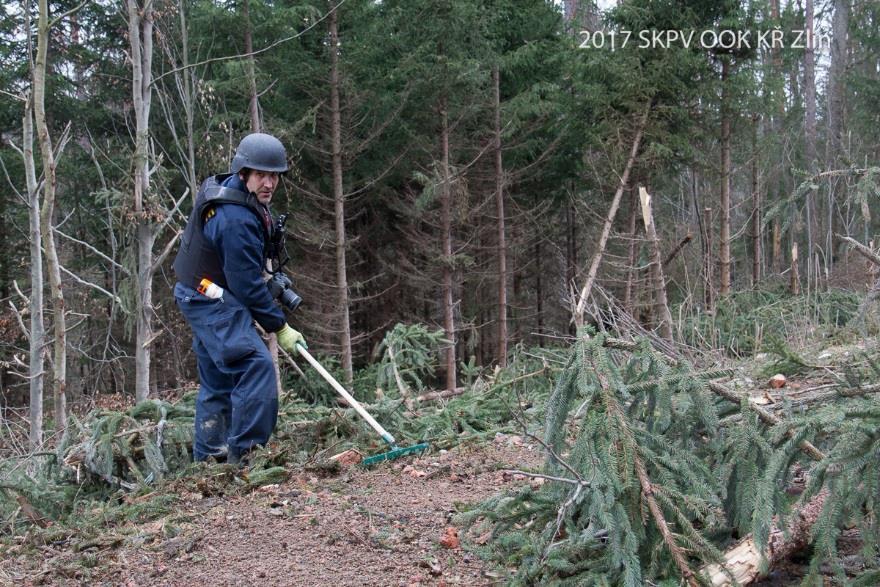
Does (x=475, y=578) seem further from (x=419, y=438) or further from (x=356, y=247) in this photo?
(x=356, y=247)

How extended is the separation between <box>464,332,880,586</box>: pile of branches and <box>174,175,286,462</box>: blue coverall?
2044 millimetres

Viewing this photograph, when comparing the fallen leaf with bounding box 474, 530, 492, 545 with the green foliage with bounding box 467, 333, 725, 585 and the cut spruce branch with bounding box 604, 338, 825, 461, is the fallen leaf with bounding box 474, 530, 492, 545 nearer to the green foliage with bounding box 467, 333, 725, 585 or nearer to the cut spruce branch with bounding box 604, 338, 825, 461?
the green foliage with bounding box 467, 333, 725, 585

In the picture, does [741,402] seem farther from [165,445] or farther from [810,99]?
[810,99]

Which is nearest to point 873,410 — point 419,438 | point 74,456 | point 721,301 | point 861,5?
point 419,438

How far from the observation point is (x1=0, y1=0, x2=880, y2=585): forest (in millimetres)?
2689

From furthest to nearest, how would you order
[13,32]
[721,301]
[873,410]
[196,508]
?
1. [13,32]
2. [721,301]
3. [196,508]
4. [873,410]

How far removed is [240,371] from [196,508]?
903 millimetres

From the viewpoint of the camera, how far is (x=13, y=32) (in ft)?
51.9

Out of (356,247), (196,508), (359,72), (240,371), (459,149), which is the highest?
(359,72)

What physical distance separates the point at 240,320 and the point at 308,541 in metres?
1.72

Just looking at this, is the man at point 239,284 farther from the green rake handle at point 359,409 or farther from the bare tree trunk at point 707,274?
the bare tree trunk at point 707,274

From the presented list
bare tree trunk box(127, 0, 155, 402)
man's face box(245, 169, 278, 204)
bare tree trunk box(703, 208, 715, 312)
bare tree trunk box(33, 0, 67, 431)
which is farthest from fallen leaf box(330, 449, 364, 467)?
bare tree trunk box(703, 208, 715, 312)

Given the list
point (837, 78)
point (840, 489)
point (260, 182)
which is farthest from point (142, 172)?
point (837, 78)

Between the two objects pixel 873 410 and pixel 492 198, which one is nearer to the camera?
pixel 873 410
